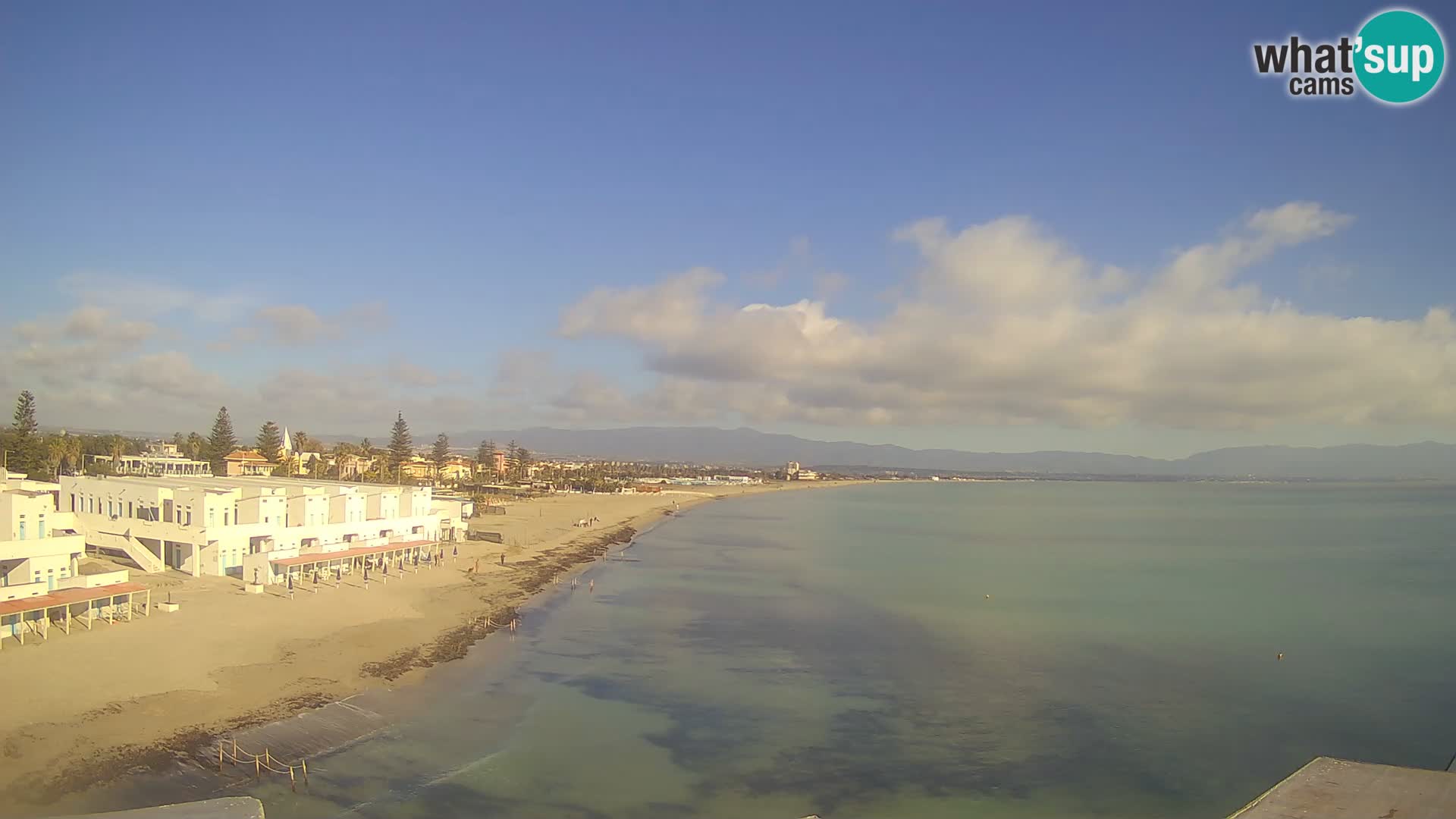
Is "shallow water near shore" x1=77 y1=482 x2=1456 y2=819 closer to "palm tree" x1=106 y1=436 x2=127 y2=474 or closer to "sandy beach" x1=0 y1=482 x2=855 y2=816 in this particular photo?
"sandy beach" x1=0 y1=482 x2=855 y2=816

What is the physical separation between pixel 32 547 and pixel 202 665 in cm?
665

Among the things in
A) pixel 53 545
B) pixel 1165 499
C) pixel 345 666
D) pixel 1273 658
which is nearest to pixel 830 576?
pixel 1273 658

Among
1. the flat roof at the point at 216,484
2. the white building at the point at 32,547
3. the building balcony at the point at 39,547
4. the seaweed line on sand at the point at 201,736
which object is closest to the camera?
the seaweed line on sand at the point at 201,736

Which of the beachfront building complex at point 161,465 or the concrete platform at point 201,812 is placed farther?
the beachfront building complex at point 161,465

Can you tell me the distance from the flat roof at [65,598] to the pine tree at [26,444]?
34442mm

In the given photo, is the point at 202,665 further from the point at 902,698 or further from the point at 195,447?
the point at 195,447

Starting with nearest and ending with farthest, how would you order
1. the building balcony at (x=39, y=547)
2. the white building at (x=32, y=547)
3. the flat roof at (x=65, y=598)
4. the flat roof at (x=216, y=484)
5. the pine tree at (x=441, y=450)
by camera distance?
the flat roof at (x=65, y=598) → the building balcony at (x=39, y=547) → the white building at (x=32, y=547) → the flat roof at (x=216, y=484) → the pine tree at (x=441, y=450)

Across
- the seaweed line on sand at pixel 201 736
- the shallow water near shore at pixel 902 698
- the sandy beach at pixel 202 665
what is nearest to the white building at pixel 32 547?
the sandy beach at pixel 202 665

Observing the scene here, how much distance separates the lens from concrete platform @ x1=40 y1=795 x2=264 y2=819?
971 cm

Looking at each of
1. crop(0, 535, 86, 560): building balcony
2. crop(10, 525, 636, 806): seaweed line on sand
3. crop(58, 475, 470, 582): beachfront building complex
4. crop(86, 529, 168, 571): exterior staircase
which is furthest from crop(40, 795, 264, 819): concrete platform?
crop(86, 529, 168, 571): exterior staircase

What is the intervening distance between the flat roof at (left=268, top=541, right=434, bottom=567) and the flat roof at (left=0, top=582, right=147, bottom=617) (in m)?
5.89

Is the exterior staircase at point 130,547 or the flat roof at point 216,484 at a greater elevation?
the flat roof at point 216,484

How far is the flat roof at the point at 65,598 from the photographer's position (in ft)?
60.3

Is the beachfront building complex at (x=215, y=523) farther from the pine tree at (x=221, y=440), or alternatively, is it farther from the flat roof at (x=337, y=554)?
the pine tree at (x=221, y=440)
